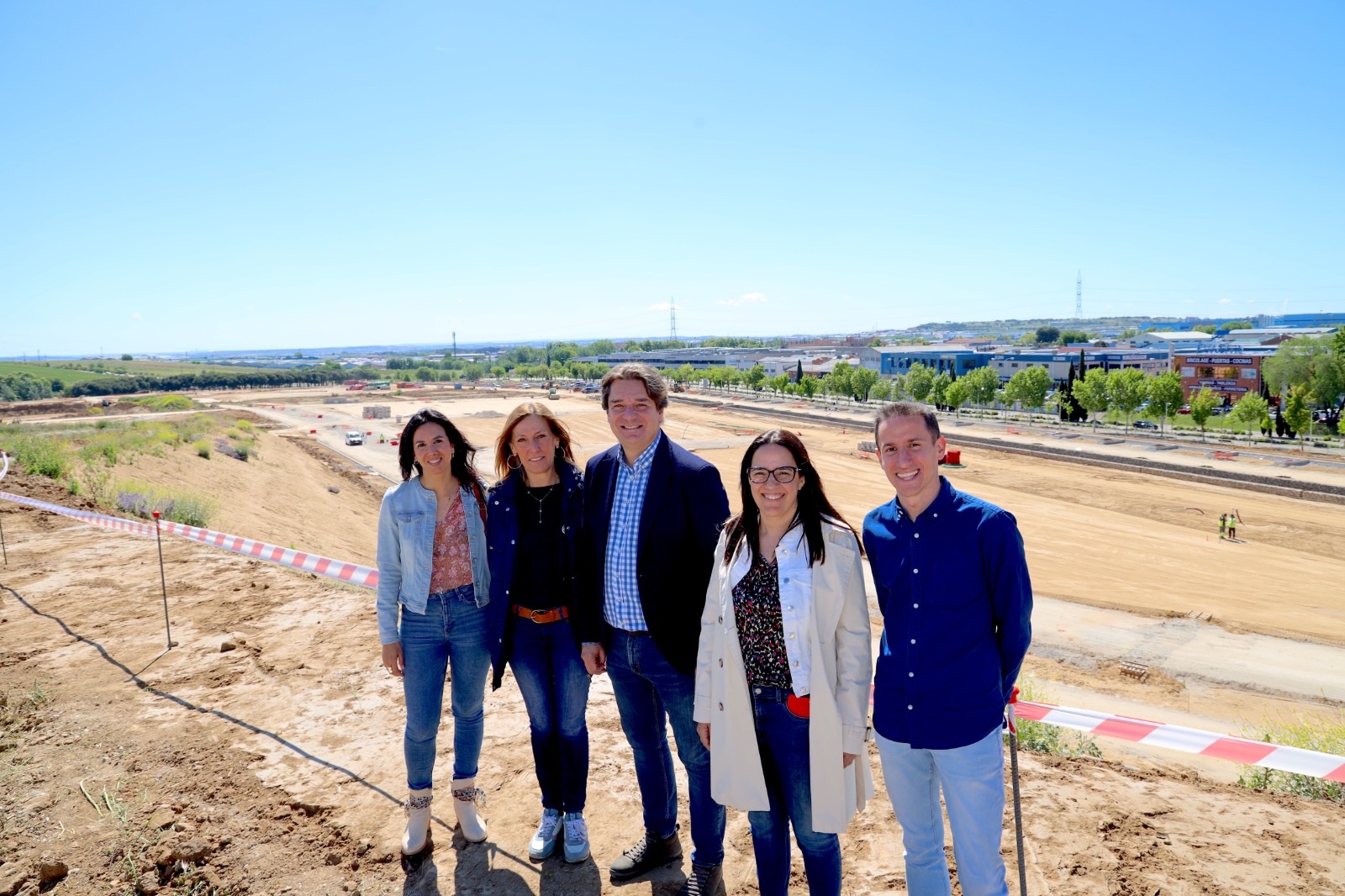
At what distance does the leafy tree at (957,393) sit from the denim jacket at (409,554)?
206ft

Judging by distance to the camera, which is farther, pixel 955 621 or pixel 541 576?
pixel 541 576

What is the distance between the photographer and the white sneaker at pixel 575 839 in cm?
355

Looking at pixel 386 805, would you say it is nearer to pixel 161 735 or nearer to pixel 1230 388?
pixel 161 735

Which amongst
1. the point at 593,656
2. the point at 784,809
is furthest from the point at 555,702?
the point at 784,809

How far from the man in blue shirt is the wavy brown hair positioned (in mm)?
1530

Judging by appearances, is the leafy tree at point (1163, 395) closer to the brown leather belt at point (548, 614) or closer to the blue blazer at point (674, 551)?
the blue blazer at point (674, 551)

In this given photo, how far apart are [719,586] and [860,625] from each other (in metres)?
0.55

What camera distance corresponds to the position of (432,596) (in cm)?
355

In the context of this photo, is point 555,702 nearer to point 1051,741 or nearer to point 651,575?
point 651,575

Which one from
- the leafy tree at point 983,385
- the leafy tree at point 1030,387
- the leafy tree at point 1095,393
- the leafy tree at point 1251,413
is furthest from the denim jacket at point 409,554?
the leafy tree at point 983,385

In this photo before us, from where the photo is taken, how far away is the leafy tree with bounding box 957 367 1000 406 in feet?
202

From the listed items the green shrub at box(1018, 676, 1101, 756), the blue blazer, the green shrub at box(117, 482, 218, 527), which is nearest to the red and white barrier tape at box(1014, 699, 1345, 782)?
the green shrub at box(1018, 676, 1101, 756)

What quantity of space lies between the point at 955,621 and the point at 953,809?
70cm

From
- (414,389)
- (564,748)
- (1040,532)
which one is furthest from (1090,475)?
(414,389)
